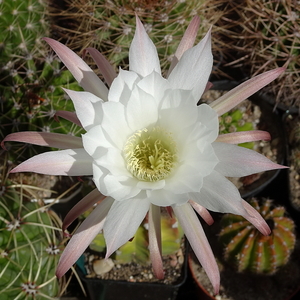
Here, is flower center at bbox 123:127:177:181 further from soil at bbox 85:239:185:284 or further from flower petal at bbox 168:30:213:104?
soil at bbox 85:239:185:284

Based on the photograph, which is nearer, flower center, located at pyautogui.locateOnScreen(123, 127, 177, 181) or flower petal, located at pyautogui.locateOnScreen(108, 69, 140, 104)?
flower petal, located at pyautogui.locateOnScreen(108, 69, 140, 104)

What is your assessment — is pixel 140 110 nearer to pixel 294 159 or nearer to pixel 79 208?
pixel 79 208

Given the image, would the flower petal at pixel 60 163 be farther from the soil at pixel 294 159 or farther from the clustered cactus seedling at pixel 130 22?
the soil at pixel 294 159

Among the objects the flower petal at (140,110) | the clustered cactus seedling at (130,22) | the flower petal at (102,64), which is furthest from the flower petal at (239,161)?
the clustered cactus seedling at (130,22)

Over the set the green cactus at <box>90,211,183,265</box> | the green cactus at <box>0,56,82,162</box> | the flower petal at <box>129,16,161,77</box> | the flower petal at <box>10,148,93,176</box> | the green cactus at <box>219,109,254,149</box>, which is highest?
the flower petal at <box>129,16,161,77</box>

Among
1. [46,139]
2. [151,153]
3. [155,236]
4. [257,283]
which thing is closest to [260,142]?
[257,283]

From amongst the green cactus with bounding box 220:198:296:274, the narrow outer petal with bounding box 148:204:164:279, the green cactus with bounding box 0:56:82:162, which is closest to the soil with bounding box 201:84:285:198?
the green cactus with bounding box 220:198:296:274
